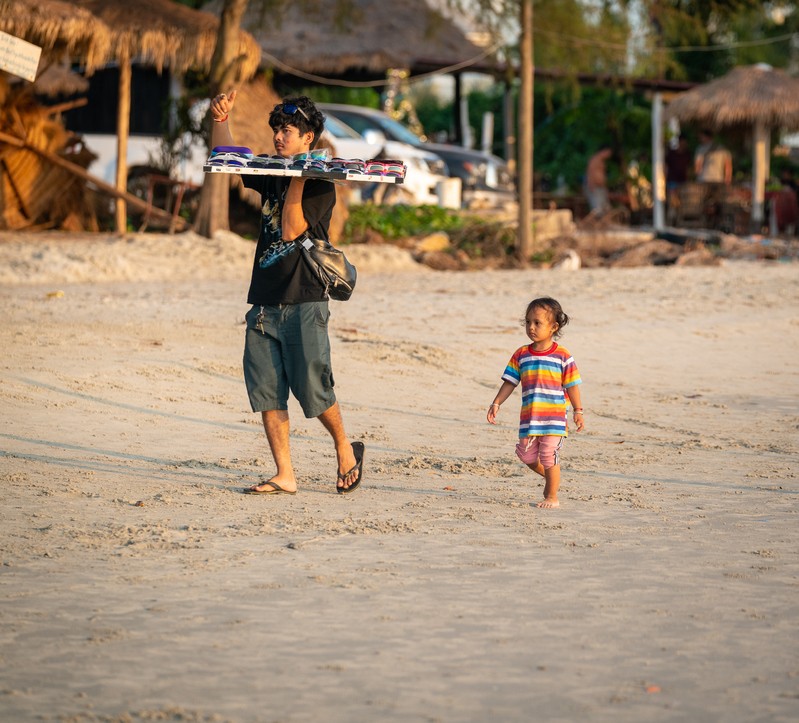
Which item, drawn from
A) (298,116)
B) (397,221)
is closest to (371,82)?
(397,221)

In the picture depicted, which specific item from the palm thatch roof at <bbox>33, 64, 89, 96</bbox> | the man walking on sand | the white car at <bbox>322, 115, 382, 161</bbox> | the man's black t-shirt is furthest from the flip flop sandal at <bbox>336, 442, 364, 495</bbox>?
the palm thatch roof at <bbox>33, 64, 89, 96</bbox>

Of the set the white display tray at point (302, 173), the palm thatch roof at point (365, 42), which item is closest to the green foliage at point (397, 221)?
the palm thatch roof at point (365, 42)

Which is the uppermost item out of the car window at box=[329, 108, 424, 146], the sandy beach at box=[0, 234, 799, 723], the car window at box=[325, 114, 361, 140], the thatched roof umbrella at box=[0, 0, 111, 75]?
the thatched roof umbrella at box=[0, 0, 111, 75]

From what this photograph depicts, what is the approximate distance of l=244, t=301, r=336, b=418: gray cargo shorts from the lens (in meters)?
5.17

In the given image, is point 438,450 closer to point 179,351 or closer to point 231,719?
point 179,351

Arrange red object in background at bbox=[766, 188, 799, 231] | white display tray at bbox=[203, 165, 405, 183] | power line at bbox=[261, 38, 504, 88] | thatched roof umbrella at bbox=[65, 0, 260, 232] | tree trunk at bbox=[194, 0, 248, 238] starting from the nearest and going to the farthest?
white display tray at bbox=[203, 165, 405, 183] < tree trunk at bbox=[194, 0, 248, 238] < thatched roof umbrella at bbox=[65, 0, 260, 232] < power line at bbox=[261, 38, 504, 88] < red object in background at bbox=[766, 188, 799, 231]

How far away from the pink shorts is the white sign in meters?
5.92

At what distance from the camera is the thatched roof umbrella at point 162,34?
14.1 metres

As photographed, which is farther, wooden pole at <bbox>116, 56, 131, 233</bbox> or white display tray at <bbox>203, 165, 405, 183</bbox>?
wooden pole at <bbox>116, 56, 131, 233</bbox>

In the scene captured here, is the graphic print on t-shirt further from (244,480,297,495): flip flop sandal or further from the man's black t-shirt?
(244,480,297,495): flip flop sandal

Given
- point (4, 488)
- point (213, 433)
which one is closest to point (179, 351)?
point (213, 433)

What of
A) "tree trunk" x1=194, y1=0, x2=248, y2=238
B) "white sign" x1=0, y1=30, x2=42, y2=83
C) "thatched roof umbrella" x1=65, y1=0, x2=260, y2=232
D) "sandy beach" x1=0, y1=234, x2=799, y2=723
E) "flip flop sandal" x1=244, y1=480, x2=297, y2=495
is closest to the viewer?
"sandy beach" x1=0, y1=234, x2=799, y2=723

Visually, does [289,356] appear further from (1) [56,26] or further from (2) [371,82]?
(2) [371,82]

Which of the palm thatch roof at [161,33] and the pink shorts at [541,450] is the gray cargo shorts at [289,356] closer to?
the pink shorts at [541,450]
